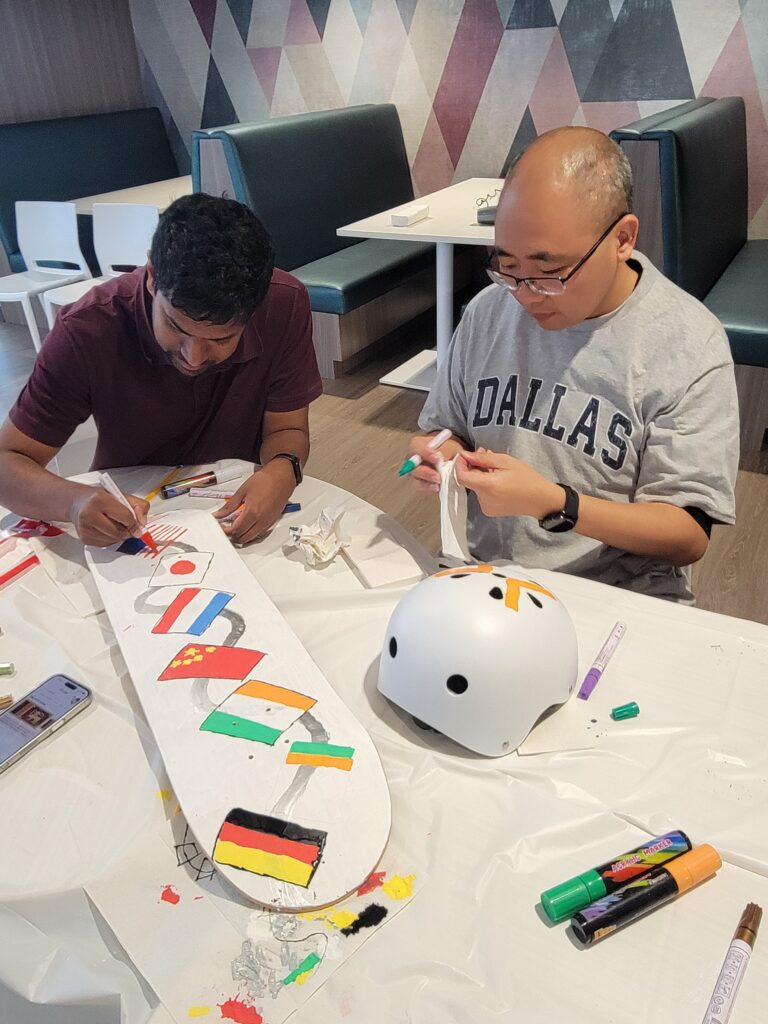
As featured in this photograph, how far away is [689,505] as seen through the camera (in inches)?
38.6

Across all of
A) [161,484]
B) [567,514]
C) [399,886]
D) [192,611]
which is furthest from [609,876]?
[161,484]

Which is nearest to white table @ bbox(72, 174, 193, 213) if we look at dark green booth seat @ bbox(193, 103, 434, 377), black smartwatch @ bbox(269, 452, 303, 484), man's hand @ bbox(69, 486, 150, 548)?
dark green booth seat @ bbox(193, 103, 434, 377)

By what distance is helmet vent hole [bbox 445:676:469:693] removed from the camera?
29.9 inches

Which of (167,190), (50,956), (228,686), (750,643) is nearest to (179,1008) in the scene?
(50,956)

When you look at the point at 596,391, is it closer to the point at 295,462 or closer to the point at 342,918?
the point at 295,462

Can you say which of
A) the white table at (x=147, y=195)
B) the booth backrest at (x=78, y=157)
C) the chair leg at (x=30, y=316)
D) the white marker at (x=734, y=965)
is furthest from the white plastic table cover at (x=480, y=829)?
the booth backrest at (x=78, y=157)

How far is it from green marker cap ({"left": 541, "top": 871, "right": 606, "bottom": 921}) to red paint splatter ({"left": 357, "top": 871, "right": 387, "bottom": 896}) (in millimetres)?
140

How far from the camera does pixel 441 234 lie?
2684 millimetres

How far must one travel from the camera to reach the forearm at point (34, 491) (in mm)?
1146

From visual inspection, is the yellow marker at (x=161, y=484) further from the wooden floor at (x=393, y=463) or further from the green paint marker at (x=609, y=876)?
the green paint marker at (x=609, y=876)

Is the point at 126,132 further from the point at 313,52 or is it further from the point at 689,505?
the point at 689,505

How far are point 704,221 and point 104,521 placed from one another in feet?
8.04

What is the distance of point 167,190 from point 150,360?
3399 mm

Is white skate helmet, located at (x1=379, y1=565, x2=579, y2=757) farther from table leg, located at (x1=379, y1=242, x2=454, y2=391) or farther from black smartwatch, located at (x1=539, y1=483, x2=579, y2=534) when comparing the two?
table leg, located at (x1=379, y1=242, x2=454, y2=391)
